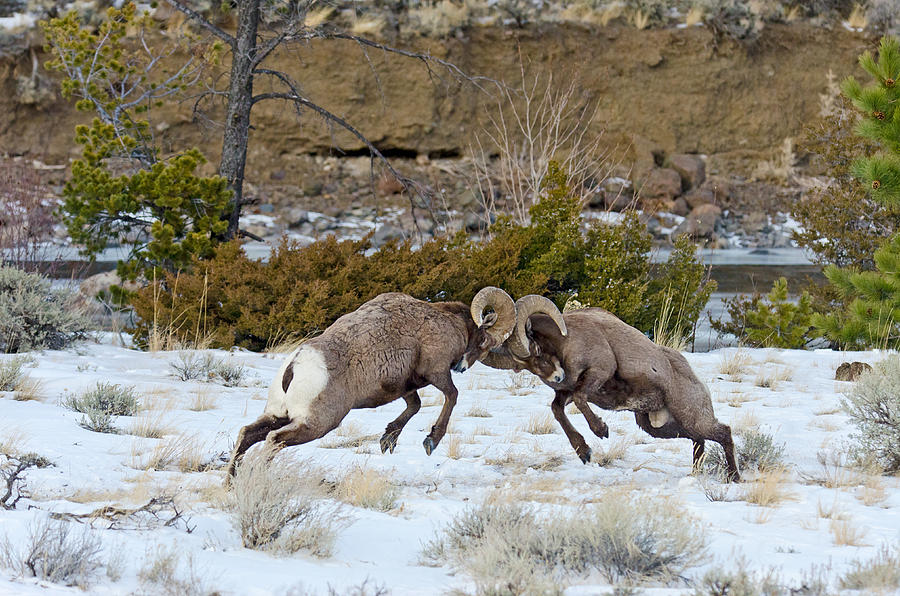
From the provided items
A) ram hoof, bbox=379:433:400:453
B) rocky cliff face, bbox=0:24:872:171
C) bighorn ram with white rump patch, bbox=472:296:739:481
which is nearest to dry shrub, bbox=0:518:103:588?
ram hoof, bbox=379:433:400:453

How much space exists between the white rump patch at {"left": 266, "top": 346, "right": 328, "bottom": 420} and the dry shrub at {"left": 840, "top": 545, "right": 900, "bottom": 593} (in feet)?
8.61

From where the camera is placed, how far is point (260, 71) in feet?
42.0

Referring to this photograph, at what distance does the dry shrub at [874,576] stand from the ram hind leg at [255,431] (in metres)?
2.80

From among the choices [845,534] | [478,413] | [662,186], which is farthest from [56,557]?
[662,186]

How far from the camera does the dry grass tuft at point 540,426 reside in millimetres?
7000

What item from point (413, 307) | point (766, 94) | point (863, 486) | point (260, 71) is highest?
point (766, 94)

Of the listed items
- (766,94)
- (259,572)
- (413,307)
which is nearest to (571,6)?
(766,94)

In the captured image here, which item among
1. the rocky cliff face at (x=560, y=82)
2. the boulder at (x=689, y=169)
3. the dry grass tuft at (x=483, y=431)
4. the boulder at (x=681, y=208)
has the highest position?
the rocky cliff face at (x=560, y=82)

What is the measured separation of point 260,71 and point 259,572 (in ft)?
33.0

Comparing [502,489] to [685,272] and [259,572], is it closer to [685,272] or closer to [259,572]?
[259,572]

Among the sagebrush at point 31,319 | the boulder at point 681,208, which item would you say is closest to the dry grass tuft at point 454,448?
the sagebrush at point 31,319

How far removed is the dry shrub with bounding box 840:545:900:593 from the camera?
11.5 ft

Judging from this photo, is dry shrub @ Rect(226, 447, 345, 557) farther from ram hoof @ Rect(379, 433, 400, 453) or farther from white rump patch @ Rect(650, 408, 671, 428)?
white rump patch @ Rect(650, 408, 671, 428)

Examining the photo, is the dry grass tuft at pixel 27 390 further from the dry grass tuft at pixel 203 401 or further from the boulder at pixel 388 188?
the boulder at pixel 388 188
